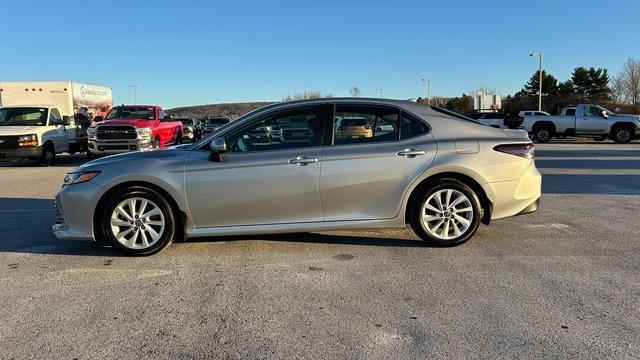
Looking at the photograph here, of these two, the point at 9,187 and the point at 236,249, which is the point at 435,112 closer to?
the point at 236,249

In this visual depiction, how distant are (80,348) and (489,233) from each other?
4702 millimetres

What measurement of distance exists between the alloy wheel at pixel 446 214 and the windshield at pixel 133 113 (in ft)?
47.3

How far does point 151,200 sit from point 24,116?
14029mm

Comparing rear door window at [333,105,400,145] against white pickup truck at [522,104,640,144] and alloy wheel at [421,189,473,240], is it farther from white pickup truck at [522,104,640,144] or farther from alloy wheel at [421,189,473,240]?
white pickup truck at [522,104,640,144]

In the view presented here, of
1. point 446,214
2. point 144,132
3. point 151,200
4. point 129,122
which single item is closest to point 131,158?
point 151,200

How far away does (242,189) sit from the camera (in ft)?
18.0

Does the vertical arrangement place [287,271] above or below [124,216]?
below

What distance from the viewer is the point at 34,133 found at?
16219 mm

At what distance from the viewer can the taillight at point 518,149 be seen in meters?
5.85

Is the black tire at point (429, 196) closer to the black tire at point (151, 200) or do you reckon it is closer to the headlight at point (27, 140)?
the black tire at point (151, 200)

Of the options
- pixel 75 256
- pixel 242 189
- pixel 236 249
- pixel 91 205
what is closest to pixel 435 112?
pixel 242 189

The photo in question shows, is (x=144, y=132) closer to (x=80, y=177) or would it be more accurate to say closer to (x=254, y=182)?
(x=80, y=177)

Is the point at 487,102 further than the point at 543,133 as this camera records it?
Yes

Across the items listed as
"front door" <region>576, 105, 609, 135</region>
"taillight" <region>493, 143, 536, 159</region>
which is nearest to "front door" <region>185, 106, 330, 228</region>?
"taillight" <region>493, 143, 536, 159</region>
